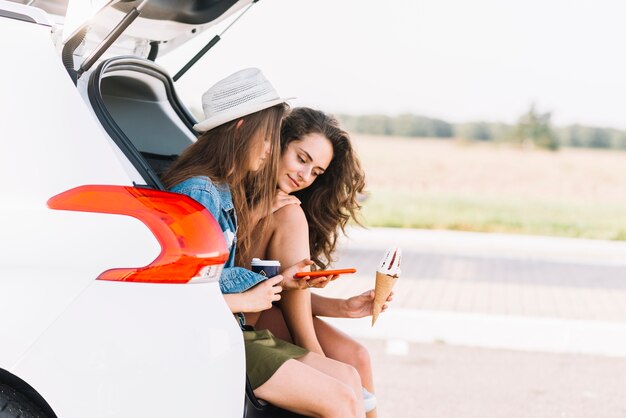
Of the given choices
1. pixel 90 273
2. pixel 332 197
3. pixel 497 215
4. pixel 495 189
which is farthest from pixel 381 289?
pixel 495 189

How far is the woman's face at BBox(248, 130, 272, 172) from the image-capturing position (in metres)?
3.04

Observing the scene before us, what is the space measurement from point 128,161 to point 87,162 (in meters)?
0.17

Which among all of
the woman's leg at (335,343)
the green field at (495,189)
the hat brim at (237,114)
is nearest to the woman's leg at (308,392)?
the woman's leg at (335,343)

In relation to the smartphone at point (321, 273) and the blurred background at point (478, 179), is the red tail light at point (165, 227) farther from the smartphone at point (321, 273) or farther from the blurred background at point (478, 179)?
the blurred background at point (478, 179)

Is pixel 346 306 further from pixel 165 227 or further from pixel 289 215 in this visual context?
pixel 165 227

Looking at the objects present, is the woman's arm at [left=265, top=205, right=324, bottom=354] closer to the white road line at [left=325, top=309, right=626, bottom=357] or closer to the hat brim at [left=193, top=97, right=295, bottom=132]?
the hat brim at [left=193, top=97, right=295, bottom=132]

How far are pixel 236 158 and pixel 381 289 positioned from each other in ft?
2.55

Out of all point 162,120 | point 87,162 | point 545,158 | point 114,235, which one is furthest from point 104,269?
point 545,158

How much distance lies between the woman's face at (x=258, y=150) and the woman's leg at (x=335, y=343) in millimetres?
650

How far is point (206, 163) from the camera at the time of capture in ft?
9.98

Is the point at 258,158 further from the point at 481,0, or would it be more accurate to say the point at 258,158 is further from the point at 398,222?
the point at 481,0

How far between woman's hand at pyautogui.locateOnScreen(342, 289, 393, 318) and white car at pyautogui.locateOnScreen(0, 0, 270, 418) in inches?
48.4

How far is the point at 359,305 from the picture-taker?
3.65 metres

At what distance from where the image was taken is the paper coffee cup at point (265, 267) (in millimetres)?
3068
